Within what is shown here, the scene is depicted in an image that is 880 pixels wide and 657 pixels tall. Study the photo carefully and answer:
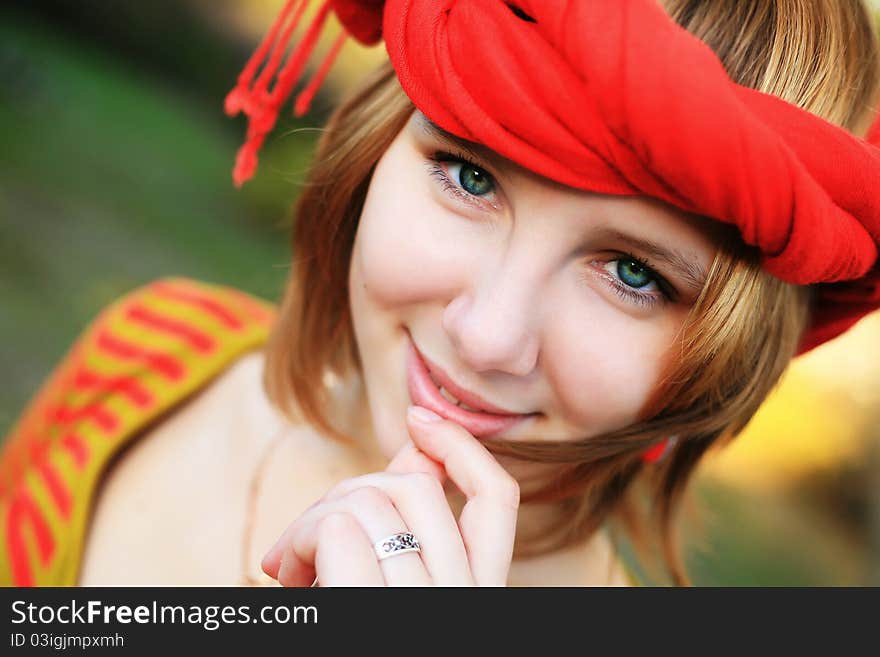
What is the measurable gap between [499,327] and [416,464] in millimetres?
217

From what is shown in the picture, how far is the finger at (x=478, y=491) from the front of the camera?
97 cm

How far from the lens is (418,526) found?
965 mm

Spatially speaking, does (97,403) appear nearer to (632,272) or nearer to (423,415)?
(423,415)

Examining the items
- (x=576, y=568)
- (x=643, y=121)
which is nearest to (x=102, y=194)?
(x=576, y=568)

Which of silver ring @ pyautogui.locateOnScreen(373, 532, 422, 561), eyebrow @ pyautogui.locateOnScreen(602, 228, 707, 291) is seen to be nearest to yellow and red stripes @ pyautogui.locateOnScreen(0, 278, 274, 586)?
silver ring @ pyautogui.locateOnScreen(373, 532, 422, 561)

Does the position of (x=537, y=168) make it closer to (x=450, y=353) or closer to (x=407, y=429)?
(x=450, y=353)

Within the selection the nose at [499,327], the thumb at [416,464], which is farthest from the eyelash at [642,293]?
the thumb at [416,464]

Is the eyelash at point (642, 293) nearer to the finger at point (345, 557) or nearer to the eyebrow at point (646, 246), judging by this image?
the eyebrow at point (646, 246)

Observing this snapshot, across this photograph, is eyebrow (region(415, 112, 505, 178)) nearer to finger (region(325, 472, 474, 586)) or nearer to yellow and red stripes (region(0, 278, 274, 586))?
finger (region(325, 472, 474, 586))

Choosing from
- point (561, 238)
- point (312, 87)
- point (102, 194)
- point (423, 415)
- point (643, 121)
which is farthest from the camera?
point (102, 194)

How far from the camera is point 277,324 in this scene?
1.70 meters

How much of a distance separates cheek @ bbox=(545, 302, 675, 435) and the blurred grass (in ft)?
7.75

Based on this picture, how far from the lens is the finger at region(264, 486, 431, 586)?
0.92 meters
